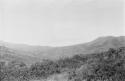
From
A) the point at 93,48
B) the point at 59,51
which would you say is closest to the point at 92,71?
the point at 93,48

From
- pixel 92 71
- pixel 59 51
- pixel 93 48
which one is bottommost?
pixel 59 51

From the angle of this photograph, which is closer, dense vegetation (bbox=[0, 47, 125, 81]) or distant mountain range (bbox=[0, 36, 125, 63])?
dense vegetation (bbox=[0, 47, 125, 81])

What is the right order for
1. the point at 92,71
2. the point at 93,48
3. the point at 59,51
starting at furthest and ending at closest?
the point at 59,51
the point at 93,48
the point at 92,71

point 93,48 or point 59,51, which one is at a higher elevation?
point 93,48

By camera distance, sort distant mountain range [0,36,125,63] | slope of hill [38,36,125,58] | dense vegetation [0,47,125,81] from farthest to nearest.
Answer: slope of hill [38,36,125,58], distant mountain range [0,36,125,63], dense vegetation [0,47,125,81]

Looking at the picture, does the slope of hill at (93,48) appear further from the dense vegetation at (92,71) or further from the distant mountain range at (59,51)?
the dense vegetation at (92,71)

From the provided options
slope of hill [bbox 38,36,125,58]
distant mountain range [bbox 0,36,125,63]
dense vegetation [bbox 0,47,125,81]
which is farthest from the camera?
slope of hill [bbox 38,36,125,58]

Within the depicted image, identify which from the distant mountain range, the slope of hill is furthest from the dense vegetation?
the slope of hill

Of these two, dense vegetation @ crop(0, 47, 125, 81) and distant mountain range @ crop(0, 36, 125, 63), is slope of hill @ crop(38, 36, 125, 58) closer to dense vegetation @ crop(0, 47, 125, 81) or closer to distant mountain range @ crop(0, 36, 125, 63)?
distant mountain range @ crop(0, 36, 125, 63)

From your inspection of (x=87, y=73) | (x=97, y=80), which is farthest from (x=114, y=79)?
(x=87, y=73)

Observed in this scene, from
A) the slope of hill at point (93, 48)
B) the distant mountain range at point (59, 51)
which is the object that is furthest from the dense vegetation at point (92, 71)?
the slope of hill at point (93, 48)

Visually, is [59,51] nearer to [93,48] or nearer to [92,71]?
[93,48]

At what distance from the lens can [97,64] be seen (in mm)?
12047

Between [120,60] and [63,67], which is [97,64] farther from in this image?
[63,67]
